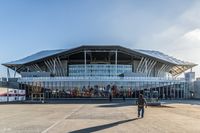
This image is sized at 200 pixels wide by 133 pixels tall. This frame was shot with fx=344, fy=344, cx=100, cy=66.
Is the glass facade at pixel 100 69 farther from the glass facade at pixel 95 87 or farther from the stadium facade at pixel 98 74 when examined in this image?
the glass facade at pixel 95 87

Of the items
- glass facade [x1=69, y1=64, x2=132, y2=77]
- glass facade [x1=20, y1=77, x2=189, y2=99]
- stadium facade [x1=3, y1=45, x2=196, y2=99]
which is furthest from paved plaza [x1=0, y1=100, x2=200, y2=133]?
glass facade [x1=69, y1=64, x2=132, y2=77]

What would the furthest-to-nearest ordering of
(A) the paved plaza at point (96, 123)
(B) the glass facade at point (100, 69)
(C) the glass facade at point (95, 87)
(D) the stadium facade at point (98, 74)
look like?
(B) the glass facade at point (100, 69), (D) the stadium facade at point (98, 74), (C) the glass facade at point (95, 87), (A) the paved plaza at point (96, 123)

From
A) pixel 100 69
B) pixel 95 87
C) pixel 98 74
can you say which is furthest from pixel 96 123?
pixel 100 69

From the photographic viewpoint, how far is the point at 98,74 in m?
79.1

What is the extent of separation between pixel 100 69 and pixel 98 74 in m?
1.26

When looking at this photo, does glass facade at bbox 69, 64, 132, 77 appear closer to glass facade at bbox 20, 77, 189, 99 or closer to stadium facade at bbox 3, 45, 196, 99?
stadium facade at bbox 3, 45, 196, 99

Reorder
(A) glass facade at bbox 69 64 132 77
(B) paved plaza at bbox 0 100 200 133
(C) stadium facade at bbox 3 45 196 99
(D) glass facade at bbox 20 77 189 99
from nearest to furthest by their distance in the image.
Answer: (B) paved plaza at bbox 0 100 200 133 → (D) glass facade at bbox 20 77 189 99 → (C) stadium facade at bbox 3 45 196 99 → (A) glass facade at bbox 69 64 132 77

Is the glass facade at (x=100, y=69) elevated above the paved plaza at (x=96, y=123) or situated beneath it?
elevated above

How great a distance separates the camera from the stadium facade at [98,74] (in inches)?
2729

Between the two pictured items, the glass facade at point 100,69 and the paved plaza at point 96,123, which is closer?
the paved plaza at point 96,123

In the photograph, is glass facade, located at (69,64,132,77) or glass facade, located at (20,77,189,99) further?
glass facade, located at (69,64,132,77)

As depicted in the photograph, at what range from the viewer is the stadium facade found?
69.3m

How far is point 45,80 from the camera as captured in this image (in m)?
70.1

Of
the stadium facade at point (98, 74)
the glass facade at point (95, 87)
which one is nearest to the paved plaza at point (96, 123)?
the stadium facade at point (98, 74)
